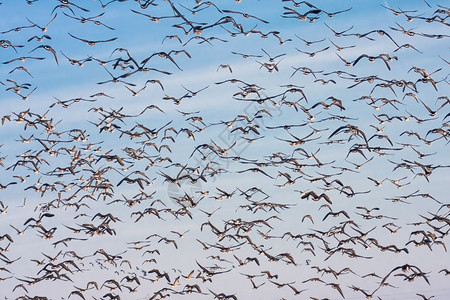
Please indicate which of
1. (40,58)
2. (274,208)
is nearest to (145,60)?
(40,58)

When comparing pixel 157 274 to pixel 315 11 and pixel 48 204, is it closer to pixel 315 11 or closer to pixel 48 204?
pixel 48 204

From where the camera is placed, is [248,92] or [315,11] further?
[248,92]

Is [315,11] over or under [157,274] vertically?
over

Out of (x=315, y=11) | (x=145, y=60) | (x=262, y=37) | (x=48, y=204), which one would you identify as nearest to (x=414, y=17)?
(x=315, y=11)

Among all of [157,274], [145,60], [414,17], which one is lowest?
[157,274]

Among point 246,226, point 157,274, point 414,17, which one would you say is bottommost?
point 157,274

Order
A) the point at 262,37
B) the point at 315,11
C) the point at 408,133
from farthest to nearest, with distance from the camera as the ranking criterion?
the point at 408,133 < the point at 262,37 < the point at 315,11

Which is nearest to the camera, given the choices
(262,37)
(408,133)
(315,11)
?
(315,11)

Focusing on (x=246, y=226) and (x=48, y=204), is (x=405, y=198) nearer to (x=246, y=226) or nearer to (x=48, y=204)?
(x=246, y=226)

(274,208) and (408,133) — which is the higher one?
(408,133)

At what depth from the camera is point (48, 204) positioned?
54562 millimetres

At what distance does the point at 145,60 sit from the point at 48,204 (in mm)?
15603

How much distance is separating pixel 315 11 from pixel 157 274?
22298 mm

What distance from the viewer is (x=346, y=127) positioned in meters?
45.6
